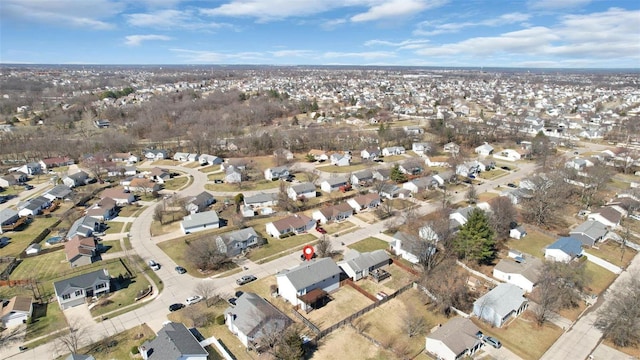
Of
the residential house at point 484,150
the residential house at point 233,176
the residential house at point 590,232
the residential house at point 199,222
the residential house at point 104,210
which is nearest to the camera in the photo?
the residential house at point 590,232

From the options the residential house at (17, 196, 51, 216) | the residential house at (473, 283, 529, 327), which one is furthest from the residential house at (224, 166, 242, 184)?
the residential house at (473, 283, 529, 327)

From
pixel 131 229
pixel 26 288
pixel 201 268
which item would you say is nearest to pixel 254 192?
pixel 131 229

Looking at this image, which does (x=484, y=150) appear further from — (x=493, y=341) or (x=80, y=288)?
(x=80, y=288)

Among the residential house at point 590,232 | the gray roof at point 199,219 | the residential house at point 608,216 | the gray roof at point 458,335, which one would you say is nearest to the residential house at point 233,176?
the gray roof at point 199,219

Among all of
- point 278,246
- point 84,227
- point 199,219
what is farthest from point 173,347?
point 84,227

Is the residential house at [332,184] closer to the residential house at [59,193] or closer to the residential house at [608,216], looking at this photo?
the residential house at [608,216]

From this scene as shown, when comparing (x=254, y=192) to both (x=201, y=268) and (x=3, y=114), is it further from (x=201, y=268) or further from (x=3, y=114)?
(x=3, y=114)

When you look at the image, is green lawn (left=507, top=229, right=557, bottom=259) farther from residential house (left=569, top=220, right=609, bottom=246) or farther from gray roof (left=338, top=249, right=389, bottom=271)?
gray roof (left=338, top=249, right=389, bottom=271)
